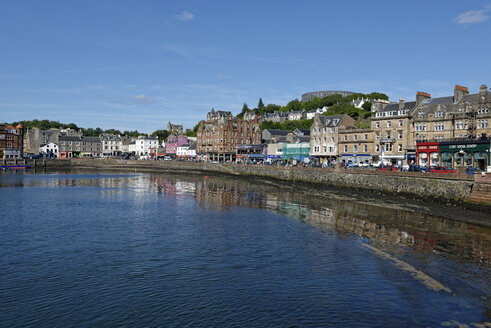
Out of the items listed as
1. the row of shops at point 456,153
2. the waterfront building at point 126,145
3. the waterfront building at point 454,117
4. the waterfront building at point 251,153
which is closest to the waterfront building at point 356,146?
the waterfront building at point 454,117

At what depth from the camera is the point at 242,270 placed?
21.5m

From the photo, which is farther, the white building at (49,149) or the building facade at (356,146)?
the white building at (49,149)

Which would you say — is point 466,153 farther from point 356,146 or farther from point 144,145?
point 144,145

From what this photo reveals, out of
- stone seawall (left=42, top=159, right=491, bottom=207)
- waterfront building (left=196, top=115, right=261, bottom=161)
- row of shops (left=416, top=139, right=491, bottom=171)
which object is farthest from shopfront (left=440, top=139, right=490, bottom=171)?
waterfront building (left=196, top=115, right=261, bottom=161)

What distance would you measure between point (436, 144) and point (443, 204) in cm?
2487

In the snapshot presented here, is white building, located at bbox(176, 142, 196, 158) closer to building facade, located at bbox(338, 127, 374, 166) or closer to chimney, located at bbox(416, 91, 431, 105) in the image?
building facade, located at bbox(338, 127, 374, 166)

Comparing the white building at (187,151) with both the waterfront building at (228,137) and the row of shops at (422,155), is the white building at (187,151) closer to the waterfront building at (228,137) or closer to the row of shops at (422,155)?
the waterfront building at (228,137)

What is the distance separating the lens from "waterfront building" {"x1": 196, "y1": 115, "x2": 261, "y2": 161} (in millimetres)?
132875

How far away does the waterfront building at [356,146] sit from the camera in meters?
79.9

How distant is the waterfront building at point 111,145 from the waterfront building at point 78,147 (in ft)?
6.56

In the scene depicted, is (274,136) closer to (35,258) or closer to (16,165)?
(16,165)

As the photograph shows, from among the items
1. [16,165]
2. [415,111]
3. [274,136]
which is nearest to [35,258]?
[415,111]

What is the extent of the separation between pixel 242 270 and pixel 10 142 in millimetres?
162636

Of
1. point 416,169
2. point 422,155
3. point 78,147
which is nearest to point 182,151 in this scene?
point 78,147
